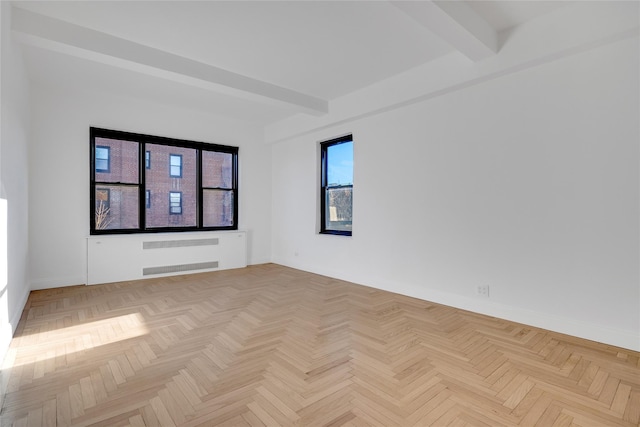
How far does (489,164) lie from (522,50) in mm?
1140

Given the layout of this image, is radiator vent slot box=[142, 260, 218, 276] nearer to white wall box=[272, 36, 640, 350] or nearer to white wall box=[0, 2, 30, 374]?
white wall box=[0, 2, 30, 374]

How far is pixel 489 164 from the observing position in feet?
11.5

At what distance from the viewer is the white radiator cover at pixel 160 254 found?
474cm

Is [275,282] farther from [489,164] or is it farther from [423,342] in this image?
[489,164]

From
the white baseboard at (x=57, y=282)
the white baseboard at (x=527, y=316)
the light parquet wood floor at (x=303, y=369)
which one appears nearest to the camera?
the light parquet wood floor at (x=303, y=369)

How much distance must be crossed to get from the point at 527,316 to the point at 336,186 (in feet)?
11.1

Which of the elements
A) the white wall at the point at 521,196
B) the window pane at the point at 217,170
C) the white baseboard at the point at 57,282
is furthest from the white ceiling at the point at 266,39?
the white baseboard at the point at 57,282

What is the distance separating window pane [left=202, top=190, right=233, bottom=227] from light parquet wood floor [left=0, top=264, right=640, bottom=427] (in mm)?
2504

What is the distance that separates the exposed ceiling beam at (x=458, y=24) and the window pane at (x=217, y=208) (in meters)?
4.73

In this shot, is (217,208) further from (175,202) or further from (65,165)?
(65,165)

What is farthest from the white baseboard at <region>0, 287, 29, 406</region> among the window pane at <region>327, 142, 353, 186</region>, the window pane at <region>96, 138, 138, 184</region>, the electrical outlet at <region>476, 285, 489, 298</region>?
the window pane at <region>327, 142, 353, 186</region>

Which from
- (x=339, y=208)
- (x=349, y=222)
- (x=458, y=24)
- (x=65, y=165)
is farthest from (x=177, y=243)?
(x=458, y=24)

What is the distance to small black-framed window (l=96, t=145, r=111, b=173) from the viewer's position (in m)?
4.93

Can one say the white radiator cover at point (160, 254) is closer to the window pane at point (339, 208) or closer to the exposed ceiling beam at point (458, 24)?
the window pane at point (339, 208)
